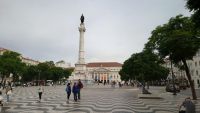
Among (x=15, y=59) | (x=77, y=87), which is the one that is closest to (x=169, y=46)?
(x=77, y=87)

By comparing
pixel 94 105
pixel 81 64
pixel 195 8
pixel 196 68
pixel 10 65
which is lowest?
pixel 94 105

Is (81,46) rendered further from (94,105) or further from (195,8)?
(195,8)

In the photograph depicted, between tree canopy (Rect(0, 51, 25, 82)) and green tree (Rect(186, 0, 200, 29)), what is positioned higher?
tree canopy (Rect(0, 51, 25, 82))

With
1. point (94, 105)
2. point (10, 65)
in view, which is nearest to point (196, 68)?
point (10, 65)

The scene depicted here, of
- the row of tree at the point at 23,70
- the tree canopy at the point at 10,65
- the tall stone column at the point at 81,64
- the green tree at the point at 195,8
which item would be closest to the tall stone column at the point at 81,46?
the tall stone column at the point at 81,64

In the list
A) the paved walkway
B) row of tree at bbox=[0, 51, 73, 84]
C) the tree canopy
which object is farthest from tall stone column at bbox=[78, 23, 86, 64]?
the paved walkway

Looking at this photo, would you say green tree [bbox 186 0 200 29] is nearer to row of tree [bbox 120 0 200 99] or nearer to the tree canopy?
row of tree [bbox 120 0 200 99]

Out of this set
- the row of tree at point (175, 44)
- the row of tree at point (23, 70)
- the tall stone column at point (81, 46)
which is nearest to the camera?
the row of tree at point (175, 44)

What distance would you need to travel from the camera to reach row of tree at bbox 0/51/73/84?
8869 cm

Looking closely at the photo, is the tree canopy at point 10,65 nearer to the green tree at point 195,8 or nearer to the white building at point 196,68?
the white building at point 196,68

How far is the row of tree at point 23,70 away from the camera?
88.7 m

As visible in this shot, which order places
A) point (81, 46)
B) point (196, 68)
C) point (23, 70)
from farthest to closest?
1. point (23, 70)
2. point (81, 46)
3. point (196, 68)

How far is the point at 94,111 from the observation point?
17.8 metres

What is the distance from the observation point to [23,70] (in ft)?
316
